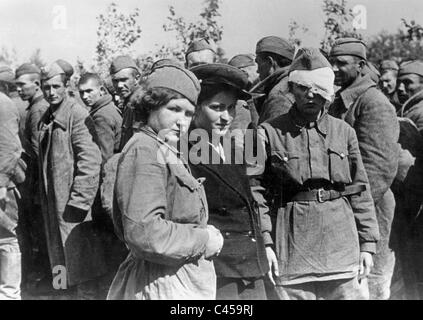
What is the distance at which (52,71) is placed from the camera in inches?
259

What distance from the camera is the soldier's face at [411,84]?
23.6 ft

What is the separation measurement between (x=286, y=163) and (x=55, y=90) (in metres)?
2.77

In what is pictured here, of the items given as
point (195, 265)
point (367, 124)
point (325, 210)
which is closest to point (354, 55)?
point (367, 124)

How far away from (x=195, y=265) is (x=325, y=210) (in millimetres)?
1171

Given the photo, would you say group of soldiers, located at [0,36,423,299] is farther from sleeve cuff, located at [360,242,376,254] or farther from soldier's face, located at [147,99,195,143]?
soldier's face, located at [147,99,195,143]

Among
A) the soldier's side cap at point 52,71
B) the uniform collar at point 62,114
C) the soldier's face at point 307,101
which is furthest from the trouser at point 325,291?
the soldier's side cap at point 52,71

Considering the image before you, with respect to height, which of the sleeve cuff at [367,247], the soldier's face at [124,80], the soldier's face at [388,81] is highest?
the soldier's face at [124,80]

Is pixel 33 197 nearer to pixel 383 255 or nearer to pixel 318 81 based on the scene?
pixel 383 255

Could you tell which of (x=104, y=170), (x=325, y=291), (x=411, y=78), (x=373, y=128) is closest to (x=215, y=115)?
(x=325, y=291)

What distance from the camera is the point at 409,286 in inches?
249

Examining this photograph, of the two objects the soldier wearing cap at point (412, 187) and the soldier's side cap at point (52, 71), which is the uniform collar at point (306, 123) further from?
the soldier's side cap at point (52, 71)

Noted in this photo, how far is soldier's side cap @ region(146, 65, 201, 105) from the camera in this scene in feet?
11.6

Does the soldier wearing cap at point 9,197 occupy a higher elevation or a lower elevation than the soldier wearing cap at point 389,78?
lower

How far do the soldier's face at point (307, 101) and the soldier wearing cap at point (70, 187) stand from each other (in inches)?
86.2
